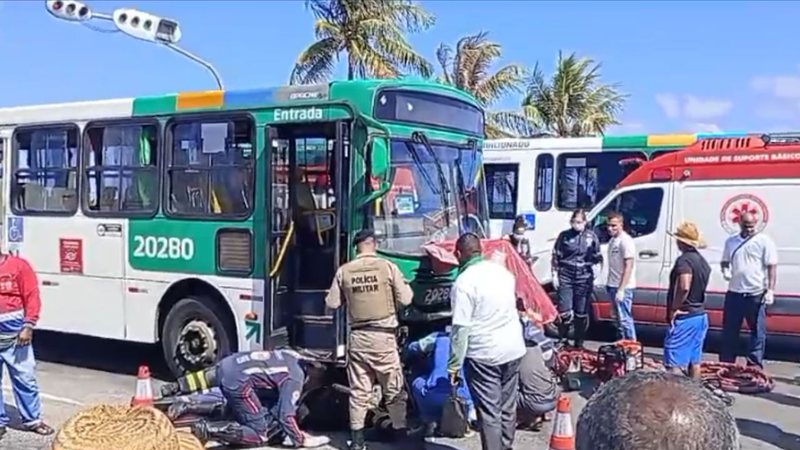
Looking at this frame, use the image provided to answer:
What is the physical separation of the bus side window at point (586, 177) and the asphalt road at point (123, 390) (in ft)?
9.81

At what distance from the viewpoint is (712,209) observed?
11930mm

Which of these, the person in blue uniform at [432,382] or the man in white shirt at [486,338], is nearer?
the man in white shirt at [486,338]

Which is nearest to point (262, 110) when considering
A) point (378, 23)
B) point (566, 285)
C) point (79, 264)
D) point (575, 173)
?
point (79, 264)

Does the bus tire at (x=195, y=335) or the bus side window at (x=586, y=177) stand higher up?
the bus side window at (x=586, y=177)

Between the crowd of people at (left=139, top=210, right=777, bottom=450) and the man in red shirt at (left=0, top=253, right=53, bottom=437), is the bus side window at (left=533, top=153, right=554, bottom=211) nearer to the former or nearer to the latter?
the crowd of people at (left=139, top=210, right=777, bottom=450)

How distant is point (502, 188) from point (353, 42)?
7.73m

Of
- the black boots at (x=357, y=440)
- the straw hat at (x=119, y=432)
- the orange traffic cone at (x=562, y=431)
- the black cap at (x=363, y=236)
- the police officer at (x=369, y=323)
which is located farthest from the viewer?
the black cap at (x=363, y=236)

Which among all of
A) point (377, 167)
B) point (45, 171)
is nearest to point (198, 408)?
point (377, 167)

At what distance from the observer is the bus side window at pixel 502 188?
1600 cm

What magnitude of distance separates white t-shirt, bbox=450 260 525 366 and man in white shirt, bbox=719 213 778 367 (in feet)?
14.1

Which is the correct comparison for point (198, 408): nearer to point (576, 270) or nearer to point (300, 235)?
point (300, 235)

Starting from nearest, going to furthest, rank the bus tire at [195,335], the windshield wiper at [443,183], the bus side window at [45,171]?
1. the windshield wiper at [443,183]
2. the bus tire at [195,335]
3. the bus side window at [45,171]

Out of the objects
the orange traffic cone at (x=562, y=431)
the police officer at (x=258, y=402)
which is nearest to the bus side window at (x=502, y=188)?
the police officer at (x=258, y=402)

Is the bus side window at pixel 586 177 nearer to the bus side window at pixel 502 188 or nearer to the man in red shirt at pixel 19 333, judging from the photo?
the bus side window at pixel 502 188
